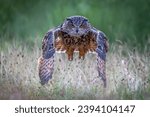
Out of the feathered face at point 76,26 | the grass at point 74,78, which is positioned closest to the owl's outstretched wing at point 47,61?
the feathered face at point 76,26

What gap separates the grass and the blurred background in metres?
8.40

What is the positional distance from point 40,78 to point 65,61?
1822 millimetres

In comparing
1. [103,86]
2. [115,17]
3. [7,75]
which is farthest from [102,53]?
[115,17]

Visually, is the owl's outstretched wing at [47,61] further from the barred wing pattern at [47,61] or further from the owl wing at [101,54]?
the owl wing at [101,54]

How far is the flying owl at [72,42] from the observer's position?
1372cm

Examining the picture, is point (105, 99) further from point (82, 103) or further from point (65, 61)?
point (65, 61)

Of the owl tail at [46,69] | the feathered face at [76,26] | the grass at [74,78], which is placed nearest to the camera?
the owl tail at [46,69]

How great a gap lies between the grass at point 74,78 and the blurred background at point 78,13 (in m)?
8.40

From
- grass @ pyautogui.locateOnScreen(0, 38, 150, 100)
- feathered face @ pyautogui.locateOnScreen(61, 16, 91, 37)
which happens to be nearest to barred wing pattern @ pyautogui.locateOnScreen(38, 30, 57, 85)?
feathered face @ pyautogui.locateOnScreen(61, 16, 91, 37)

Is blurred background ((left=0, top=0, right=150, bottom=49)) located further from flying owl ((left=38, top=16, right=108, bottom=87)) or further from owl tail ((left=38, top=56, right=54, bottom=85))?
owl tail ((left=38, top=56, right=54, bottom=85))

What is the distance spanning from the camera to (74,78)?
1448cm

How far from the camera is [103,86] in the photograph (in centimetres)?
1430

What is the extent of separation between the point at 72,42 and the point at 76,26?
38 cm

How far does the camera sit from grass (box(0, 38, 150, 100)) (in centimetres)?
1421
